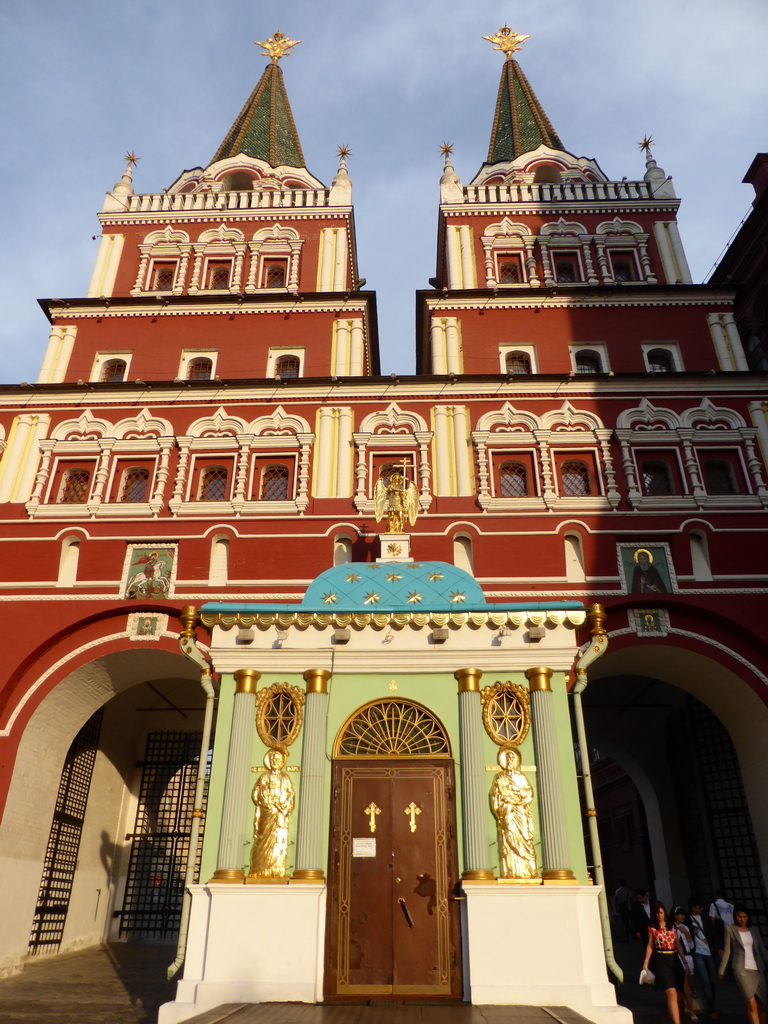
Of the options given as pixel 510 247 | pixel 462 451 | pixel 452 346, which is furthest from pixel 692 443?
pixel 510 247

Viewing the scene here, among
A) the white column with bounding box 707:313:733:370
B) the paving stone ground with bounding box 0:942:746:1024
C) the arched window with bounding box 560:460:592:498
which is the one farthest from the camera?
the white column with bounding box 707:313:733:370

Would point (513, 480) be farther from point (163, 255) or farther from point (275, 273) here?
point (163, 255)

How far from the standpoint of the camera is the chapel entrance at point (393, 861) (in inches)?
308

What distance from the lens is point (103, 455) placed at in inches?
571

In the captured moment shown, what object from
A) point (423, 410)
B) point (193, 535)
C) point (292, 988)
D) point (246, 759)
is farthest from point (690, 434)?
point (292, 988)

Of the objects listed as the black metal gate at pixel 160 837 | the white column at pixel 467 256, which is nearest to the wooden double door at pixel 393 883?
the black metal gate at pixel 160 837

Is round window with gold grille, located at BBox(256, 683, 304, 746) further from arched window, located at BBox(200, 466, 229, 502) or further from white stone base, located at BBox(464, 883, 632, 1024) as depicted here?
arched window, located at BBox(200, 466, 229, 502)

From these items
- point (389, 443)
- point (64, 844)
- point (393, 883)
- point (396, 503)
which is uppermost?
point (389, 443)

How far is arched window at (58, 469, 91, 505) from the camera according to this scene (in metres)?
14.3

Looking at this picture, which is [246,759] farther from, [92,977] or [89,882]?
[89,882]

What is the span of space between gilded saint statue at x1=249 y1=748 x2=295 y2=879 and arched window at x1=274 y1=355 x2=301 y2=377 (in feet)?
30.2

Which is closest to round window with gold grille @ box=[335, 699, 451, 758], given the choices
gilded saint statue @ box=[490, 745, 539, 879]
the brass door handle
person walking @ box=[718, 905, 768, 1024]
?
gilded saint statue @ box=[490, 745, 539, 879]

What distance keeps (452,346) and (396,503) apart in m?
5.22

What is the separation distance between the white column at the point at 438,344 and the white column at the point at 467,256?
142cm
